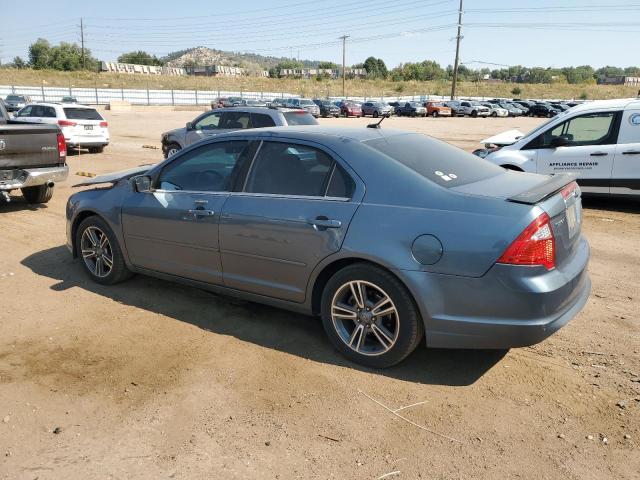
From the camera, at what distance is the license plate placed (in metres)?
3.70

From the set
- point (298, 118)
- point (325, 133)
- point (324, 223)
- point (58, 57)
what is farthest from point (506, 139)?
point (58, 57)

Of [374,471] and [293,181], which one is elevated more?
[293,181]

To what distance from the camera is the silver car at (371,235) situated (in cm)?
331

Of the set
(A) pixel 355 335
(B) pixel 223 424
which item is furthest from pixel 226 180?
(B) pixel 223 424

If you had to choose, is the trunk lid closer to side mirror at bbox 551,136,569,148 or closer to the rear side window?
the rear side window

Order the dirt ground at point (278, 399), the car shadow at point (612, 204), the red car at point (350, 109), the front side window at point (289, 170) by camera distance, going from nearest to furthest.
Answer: the dirt ground at point (278, 399) < the front side window at point (289, 170) < the car shadow at point (612, 204) < the red car at point (350, 109)

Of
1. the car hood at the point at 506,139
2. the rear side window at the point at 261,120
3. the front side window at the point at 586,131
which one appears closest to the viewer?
the front side window at the point at 586,131

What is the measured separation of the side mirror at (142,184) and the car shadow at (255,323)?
1034 millimetres

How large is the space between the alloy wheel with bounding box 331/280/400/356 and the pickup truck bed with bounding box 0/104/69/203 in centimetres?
646

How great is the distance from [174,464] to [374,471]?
1034mm

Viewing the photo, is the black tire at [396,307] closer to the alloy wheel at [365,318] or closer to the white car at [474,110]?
the alloy wheel at [365,318]

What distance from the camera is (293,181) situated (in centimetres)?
414

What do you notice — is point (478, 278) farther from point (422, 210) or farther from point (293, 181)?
point (293, 181)

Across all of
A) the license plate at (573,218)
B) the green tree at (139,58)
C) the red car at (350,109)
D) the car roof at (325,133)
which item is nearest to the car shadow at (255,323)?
the license plate at (573,218)
